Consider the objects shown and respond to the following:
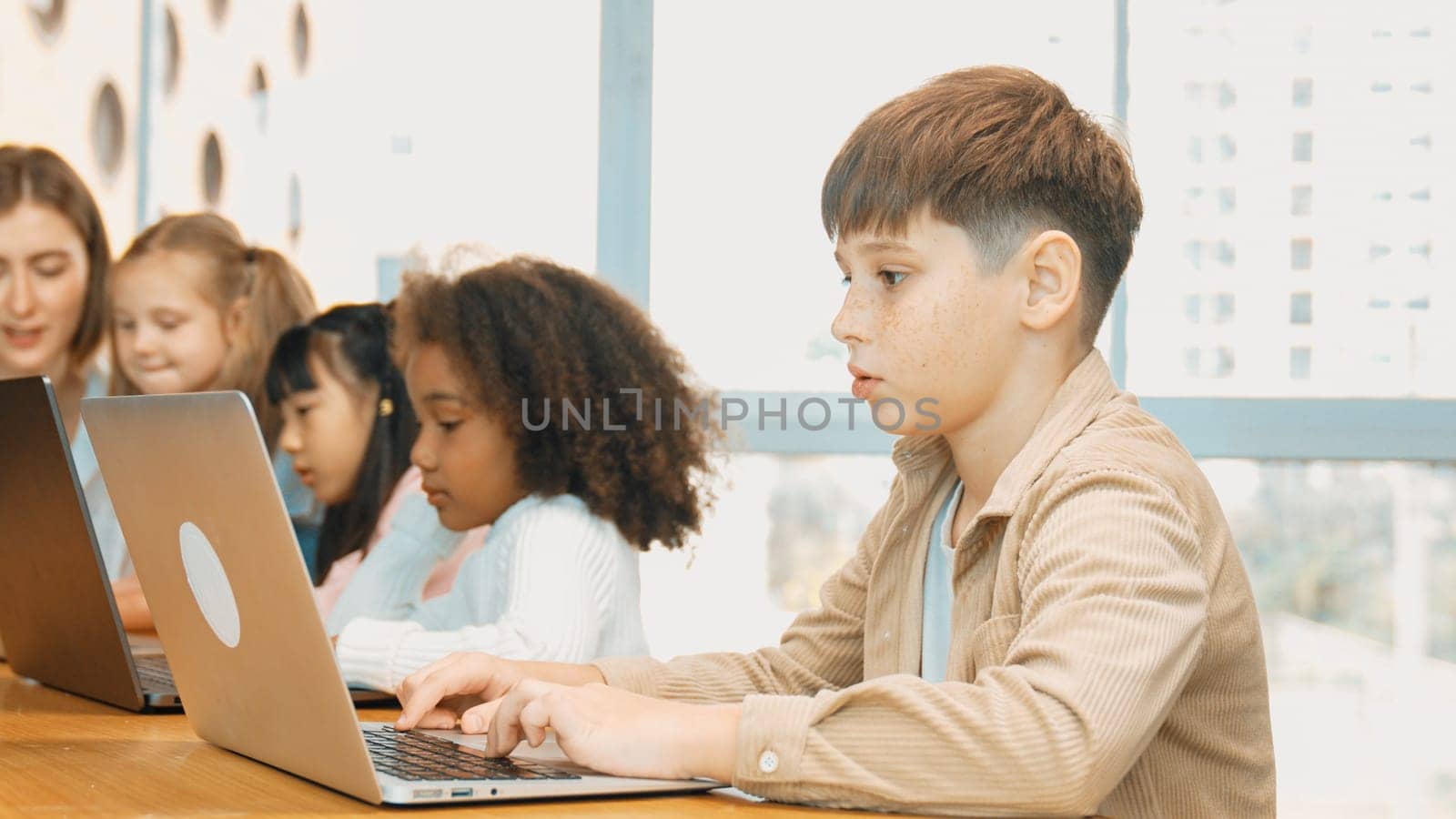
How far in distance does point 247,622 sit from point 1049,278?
62 cm

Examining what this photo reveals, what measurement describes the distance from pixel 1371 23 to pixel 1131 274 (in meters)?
0.62

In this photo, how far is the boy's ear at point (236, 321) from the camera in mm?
2465

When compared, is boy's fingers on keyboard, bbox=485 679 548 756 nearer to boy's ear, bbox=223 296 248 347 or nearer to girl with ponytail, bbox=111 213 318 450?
girl with ponytail, bbox=111 213 318 450

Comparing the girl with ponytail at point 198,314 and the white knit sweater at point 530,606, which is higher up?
the girl with ponytail at point 198,314

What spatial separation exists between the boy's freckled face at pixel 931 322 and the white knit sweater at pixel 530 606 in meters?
0.53

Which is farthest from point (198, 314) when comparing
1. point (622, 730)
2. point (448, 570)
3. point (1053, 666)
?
point (1053, 666)

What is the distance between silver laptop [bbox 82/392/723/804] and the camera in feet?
2.35

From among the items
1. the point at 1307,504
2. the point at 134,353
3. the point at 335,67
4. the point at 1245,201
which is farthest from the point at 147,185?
the point at 1307,504

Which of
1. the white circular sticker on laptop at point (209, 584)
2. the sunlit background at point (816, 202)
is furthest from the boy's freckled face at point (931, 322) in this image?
the sunlit background at point (816, 202)

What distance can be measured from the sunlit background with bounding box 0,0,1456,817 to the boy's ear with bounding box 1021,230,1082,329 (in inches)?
62.6

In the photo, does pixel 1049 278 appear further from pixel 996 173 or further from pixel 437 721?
pixel 437 721

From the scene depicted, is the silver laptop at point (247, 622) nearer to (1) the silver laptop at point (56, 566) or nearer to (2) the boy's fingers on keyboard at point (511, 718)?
(2) the boy's fingers on keyboard at point (511, 718)

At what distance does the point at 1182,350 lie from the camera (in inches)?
103

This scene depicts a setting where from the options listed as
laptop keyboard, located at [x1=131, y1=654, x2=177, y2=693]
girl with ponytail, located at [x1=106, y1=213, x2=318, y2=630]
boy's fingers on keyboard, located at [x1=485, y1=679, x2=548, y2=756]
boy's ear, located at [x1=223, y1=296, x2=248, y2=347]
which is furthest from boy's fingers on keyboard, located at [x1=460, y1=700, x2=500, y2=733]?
boy's ear, located at [x1=223, y1=296, x2=248, y2=347]
